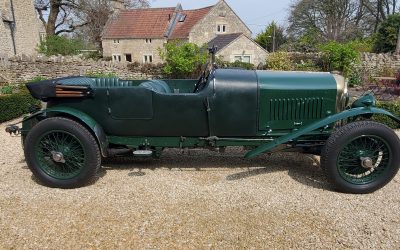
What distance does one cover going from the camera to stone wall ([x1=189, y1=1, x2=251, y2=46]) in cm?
2392

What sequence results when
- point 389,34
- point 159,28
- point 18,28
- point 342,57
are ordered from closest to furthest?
1. point 342,57
2. point 18,28
3. point 389,34
4. point 159,28

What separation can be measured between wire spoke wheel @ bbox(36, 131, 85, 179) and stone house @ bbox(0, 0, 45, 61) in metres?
15.7

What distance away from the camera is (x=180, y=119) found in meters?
3.60

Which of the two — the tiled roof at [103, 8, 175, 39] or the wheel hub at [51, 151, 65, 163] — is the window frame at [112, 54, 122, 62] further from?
the wheel hub at [51, 151, 65, 163]

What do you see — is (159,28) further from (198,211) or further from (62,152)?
(198,211)

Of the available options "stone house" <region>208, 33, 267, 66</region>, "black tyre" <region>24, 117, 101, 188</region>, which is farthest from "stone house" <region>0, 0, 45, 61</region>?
"black tyre" <region>24, 117, 101, 188</region>

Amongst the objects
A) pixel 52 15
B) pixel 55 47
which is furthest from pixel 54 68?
pixel 52 15

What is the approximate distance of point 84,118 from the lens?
3500mm

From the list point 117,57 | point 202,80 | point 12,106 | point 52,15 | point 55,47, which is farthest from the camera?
point 117,57

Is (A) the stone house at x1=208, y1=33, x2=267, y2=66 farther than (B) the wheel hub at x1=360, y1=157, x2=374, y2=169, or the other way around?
(A) the stone house at x1=208, y1=33, x2=267, y2=66

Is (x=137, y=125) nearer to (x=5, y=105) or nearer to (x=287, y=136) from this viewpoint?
(x=287, y=136)

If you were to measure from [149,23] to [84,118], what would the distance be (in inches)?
948

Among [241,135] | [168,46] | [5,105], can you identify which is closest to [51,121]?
[241,135]

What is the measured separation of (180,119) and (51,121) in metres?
1.47
